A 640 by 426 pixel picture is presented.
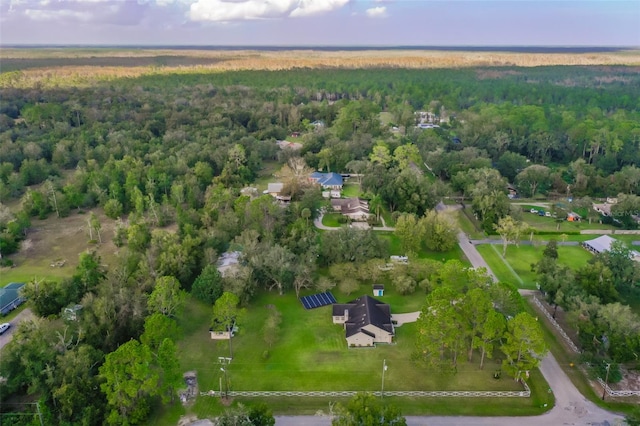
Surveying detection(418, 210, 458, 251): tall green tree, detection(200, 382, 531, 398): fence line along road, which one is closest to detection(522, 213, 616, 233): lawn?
detection(418, 210, 458, 251): tall green tree

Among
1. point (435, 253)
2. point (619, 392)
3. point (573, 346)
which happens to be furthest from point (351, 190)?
point (619, 392)

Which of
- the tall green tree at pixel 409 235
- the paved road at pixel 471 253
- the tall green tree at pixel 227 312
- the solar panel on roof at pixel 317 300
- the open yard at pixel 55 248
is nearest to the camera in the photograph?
the tall green tree at pixel 227 312

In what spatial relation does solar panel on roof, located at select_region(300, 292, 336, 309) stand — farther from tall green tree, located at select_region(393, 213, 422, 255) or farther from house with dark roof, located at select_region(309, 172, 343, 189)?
house with dark roof, located at select_region(309, 172, 343, 189)

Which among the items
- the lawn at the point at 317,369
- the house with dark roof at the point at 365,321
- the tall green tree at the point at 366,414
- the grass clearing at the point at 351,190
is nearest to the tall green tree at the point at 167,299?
the lawn at the point at 317,369

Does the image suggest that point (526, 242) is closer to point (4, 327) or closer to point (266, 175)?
point (266, 175)

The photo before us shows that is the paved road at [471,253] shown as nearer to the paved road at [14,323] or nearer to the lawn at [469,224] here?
the lawn at [469,224]
